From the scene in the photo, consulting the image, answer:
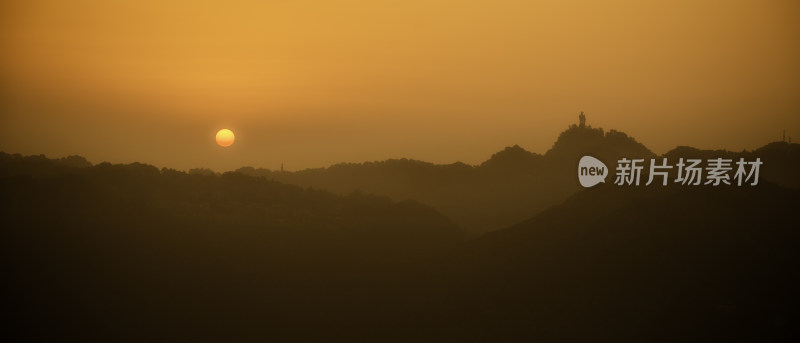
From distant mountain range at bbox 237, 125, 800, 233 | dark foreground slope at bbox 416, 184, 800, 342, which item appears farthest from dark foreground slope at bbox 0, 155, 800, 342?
distant mountain range at bbox 237, 125, 800, 233

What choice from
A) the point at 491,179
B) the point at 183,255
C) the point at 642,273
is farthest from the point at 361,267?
the point at 491,179

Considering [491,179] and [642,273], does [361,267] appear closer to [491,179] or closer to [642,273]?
[642,273]

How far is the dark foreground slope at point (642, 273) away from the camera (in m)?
81.3

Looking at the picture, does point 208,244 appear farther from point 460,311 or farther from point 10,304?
point 460,311

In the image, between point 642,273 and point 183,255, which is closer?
point 642,273

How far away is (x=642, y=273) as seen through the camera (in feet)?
290

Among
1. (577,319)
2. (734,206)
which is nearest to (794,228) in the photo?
(734,206)

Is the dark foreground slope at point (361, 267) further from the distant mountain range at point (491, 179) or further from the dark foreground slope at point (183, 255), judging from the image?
the distant mountain range at point (491, 179)

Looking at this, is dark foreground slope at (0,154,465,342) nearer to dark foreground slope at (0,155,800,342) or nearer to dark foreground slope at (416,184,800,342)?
dark foreground slope at (0,155,800,342)

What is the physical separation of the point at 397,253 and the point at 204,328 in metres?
28.8

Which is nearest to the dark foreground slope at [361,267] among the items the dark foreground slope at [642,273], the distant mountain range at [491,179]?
the dark foreground slope at [642,273]

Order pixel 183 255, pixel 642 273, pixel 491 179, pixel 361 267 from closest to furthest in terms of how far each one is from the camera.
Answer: pixel 642 273 → pixel 183 255 → pixel 361 267 → pixel 491 179

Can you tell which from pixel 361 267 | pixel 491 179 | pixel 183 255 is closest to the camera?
pixel 183 255

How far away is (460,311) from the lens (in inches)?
3725
